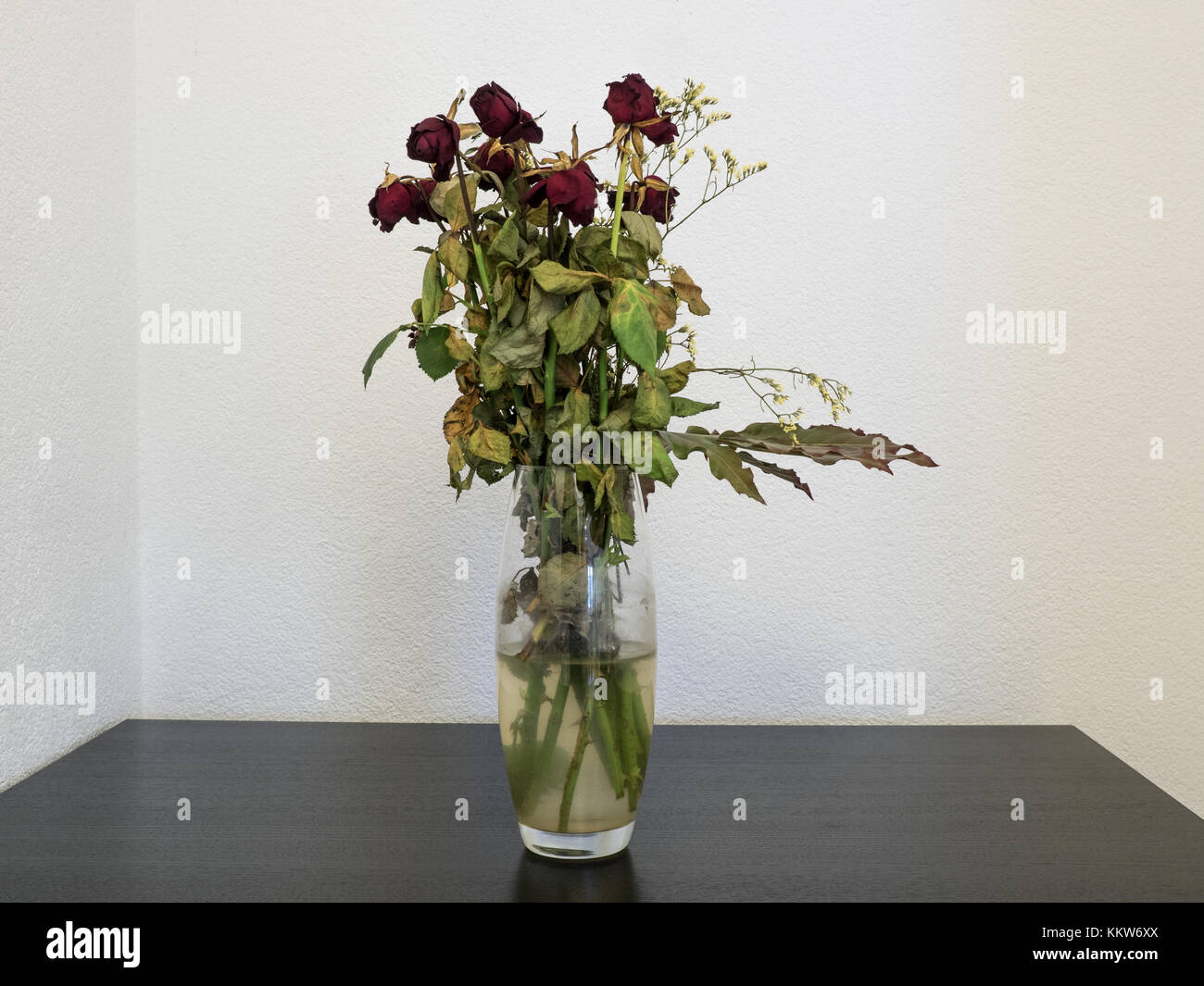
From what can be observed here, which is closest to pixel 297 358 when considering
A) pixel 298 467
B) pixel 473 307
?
pixel 298 467

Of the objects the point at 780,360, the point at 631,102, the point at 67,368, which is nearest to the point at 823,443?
the point at 631,102

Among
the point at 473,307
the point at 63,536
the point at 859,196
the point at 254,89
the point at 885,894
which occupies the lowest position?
the point at 885,894

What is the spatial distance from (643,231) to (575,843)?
0.48 meters

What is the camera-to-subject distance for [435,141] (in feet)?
2.45

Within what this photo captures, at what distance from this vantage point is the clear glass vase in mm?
774

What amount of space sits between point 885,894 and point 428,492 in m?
0.73

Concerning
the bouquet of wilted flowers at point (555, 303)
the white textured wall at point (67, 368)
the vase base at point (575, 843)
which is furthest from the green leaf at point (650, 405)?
the white textured wall at point (67, 368)

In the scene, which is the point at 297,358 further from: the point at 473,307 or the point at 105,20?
the point at 473,307

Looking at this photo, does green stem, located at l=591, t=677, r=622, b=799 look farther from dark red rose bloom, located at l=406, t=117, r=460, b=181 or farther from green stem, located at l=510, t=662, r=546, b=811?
dark red rose bloom, located at l=406, t=117, r=460, b=181

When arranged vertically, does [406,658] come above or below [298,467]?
below

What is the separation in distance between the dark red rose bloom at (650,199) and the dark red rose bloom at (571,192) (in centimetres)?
6

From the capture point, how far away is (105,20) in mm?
1185

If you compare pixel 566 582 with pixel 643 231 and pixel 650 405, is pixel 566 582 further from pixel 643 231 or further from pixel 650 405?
pixel 643 231

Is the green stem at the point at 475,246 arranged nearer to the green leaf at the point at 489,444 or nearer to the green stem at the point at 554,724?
the green leaf at the point at 489,444
